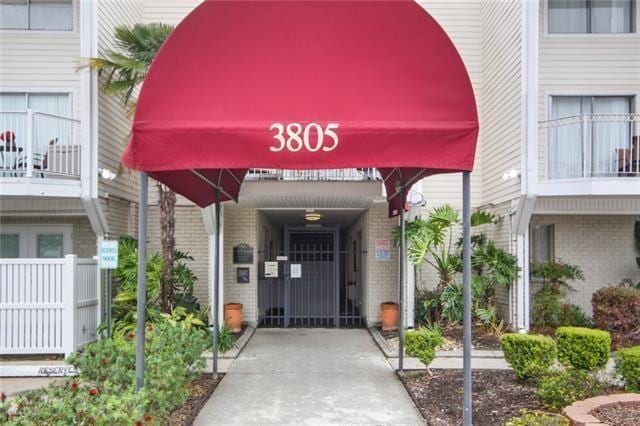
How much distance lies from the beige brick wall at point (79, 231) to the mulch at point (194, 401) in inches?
223

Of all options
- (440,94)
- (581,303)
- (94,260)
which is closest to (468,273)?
(440,94)

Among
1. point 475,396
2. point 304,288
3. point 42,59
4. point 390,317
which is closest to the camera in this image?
point 475,396

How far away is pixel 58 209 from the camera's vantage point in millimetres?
11734

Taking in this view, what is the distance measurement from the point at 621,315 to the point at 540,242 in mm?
3026

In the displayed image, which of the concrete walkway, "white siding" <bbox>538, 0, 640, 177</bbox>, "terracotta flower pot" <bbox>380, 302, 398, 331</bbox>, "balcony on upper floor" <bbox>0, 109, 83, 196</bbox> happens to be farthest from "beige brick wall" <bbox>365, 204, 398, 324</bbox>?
"balcony on upper floor" <bbox>0, 109, 83, 196</bbox>

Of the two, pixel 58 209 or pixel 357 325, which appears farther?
pixel 357 325

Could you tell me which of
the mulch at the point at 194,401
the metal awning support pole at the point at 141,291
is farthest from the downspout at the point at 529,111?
the metal awning support pole at the point at 141,291

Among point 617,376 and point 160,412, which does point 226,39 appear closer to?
point 160,412

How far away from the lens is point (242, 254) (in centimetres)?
1417

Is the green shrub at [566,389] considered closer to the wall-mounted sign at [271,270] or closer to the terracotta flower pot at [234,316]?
the terracotta flower pot at [234,316]

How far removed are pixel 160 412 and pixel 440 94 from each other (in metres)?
4.07

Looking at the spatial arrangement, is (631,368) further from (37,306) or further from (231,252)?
(231,252)

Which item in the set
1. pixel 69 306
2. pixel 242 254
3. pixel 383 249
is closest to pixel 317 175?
pixel 383 249

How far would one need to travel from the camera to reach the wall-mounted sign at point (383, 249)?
14227mm
